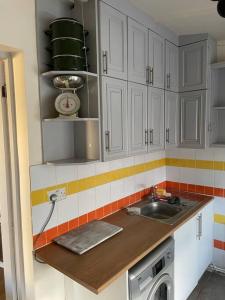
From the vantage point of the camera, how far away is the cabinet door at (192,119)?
2.30 m

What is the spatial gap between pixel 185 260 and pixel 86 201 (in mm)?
989

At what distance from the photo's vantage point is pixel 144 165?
8.03 ft

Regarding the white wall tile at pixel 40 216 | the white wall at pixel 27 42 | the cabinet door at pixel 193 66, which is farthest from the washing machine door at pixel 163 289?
the cabinet door at pixel 193 66

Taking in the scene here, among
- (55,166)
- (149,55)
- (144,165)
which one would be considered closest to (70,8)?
(149,55)

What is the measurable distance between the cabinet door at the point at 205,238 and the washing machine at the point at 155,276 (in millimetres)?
590

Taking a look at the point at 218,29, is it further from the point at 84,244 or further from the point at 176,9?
the point at 84,244

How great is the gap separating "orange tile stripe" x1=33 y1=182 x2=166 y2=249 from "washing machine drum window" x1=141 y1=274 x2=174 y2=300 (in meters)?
0.63

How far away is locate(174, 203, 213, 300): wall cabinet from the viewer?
192 cm

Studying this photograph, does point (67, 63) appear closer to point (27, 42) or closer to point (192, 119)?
point (27, 42)

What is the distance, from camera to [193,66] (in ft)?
7.60

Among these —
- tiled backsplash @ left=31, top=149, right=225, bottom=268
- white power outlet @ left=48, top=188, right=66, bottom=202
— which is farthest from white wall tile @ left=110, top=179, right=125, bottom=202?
white power outlet @ left=48, top=188, right=66, bottom=202

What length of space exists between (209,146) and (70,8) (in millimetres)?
1696

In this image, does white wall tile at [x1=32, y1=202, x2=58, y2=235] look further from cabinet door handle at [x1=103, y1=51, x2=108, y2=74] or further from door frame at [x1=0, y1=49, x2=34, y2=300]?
cabinet door handle at [x1=103, y1=51, x2=108, y2=74]

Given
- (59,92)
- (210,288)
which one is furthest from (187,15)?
(210,288)
